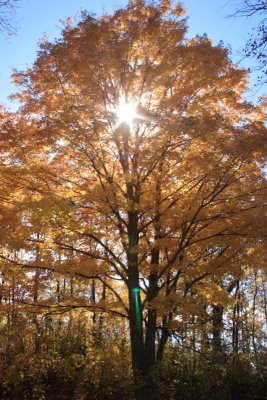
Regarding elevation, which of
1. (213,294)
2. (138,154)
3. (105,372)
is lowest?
(105,372)

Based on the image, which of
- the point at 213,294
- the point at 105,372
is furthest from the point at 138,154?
the point at 105,372

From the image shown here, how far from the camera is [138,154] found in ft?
26.6

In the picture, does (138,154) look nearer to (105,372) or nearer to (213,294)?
(213,294)

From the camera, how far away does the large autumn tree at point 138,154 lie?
7.38 m

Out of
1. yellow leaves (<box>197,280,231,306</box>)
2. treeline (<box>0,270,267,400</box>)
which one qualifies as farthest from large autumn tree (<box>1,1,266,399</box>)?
treeline (<box>0,270,267,400</box>)

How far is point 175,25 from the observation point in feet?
27.6

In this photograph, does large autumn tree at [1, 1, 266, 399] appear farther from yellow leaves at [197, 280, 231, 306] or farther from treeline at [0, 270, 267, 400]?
treeline at [0, 270, 267, 400]

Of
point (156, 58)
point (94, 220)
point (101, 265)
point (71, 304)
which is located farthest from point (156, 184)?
point (71, 304)

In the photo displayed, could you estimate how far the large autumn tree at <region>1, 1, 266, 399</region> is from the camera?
7379 mm

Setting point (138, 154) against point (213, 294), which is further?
point (213, 294)

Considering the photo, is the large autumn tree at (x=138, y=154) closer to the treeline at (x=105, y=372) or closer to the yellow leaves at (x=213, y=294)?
the yellow leaves at (x=213, y=294)

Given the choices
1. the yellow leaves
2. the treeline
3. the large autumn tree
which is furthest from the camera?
the yellow leaves

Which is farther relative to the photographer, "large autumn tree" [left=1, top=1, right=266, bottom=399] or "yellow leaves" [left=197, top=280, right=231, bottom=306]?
"yellow leaves" [left=197, top=280, right=231, bottom=306]

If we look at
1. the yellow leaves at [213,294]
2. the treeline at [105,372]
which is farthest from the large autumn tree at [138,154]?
the treeline at [105,372]
